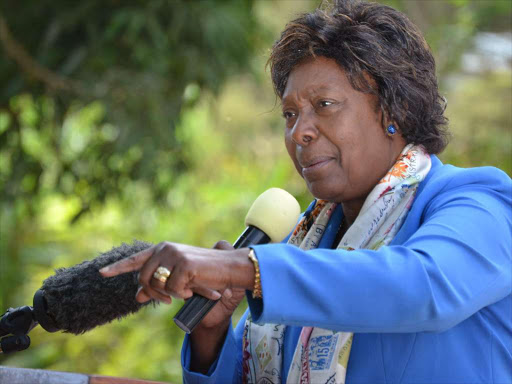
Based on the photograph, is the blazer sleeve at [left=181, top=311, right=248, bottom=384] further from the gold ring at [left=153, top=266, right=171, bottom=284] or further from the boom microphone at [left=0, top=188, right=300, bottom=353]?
the gold ring at [left=153, top=266, right=171, bottom=284]

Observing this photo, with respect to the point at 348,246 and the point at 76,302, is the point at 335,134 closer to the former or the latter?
the point at 348,246

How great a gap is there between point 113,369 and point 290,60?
15.6 ft

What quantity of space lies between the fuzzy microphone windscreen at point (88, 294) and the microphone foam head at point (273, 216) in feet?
1.08

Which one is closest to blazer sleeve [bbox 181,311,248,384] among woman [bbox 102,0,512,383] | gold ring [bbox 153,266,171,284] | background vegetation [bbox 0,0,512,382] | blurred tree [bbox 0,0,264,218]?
woman [bbox 102,0,512,383]

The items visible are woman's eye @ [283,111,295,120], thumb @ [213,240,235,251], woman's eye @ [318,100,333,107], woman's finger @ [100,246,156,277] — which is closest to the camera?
woman's finger @ [100,246,156,277]

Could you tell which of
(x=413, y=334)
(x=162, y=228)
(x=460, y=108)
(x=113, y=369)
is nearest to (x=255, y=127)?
(x=162, y=228)

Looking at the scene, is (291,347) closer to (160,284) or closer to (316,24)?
(160,284)

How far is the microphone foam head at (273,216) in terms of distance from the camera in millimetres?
1783

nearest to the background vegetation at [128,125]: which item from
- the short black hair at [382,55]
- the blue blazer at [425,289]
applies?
the short black hair at [382,55]

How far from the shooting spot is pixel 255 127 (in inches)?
270

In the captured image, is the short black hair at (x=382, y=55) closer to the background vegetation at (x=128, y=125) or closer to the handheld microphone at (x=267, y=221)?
the handheld microphone at (x=267, y=221)

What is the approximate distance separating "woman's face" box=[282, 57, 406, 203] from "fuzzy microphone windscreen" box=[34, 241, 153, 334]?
0.58 metres

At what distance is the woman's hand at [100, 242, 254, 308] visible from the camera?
132 cm

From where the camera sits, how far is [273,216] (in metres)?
1.79
